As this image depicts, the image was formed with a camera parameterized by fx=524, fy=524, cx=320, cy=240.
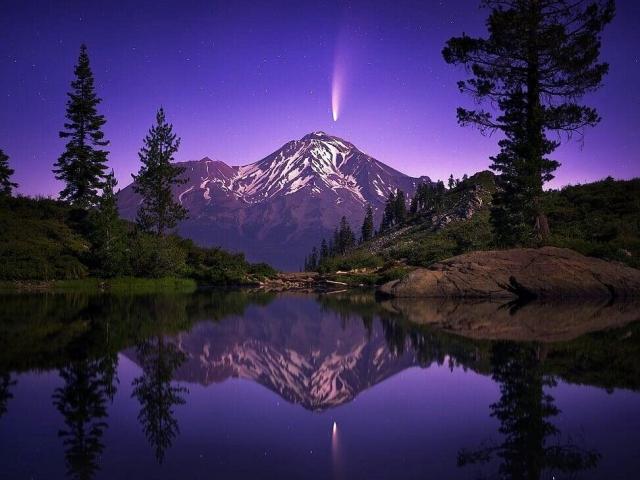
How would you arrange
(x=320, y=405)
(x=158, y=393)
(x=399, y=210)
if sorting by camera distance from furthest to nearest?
(x=399, y=210)
(x=158, y=393)
(x=320, y=405)

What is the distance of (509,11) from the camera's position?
23859 millimetres

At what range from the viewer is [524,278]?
19828 mm

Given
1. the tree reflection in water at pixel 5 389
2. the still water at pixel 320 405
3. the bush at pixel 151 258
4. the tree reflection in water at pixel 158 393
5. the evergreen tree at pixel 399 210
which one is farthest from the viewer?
the evergreen tree at pixel 399 210

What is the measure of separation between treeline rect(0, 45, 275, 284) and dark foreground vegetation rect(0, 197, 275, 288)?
5 centimetres

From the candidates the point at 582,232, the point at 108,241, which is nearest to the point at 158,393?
the point at 108,241

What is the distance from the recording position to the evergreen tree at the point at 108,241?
28.4 meters

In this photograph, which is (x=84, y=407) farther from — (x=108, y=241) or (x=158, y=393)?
(x=108, y=241)

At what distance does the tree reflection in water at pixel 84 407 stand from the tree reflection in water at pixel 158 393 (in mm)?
335

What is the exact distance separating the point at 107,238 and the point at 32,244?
13.5 ft

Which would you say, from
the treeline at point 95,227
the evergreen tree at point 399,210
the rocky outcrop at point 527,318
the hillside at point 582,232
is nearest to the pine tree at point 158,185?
the treeline at point 95,227

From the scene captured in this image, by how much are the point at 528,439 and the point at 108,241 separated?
90.8 feet

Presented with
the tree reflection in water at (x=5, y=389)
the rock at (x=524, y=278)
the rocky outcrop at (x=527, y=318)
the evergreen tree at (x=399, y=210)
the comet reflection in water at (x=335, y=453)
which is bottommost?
the comet reflection in water at (x=335, y=453)

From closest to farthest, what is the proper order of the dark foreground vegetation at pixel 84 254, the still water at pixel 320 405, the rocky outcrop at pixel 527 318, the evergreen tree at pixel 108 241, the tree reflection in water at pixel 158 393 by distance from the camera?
the still water at pixel 320 405
the tree reflection in water at pixel 158 393
the rocky outcrop at pixel 527 318
the dark foreground vegetation at pixel 84 254
the evergreen tree at pixel 108 241

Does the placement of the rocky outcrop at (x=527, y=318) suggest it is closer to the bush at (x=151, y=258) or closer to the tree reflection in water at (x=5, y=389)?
the tree reflection in water at (x=5, y=389)
